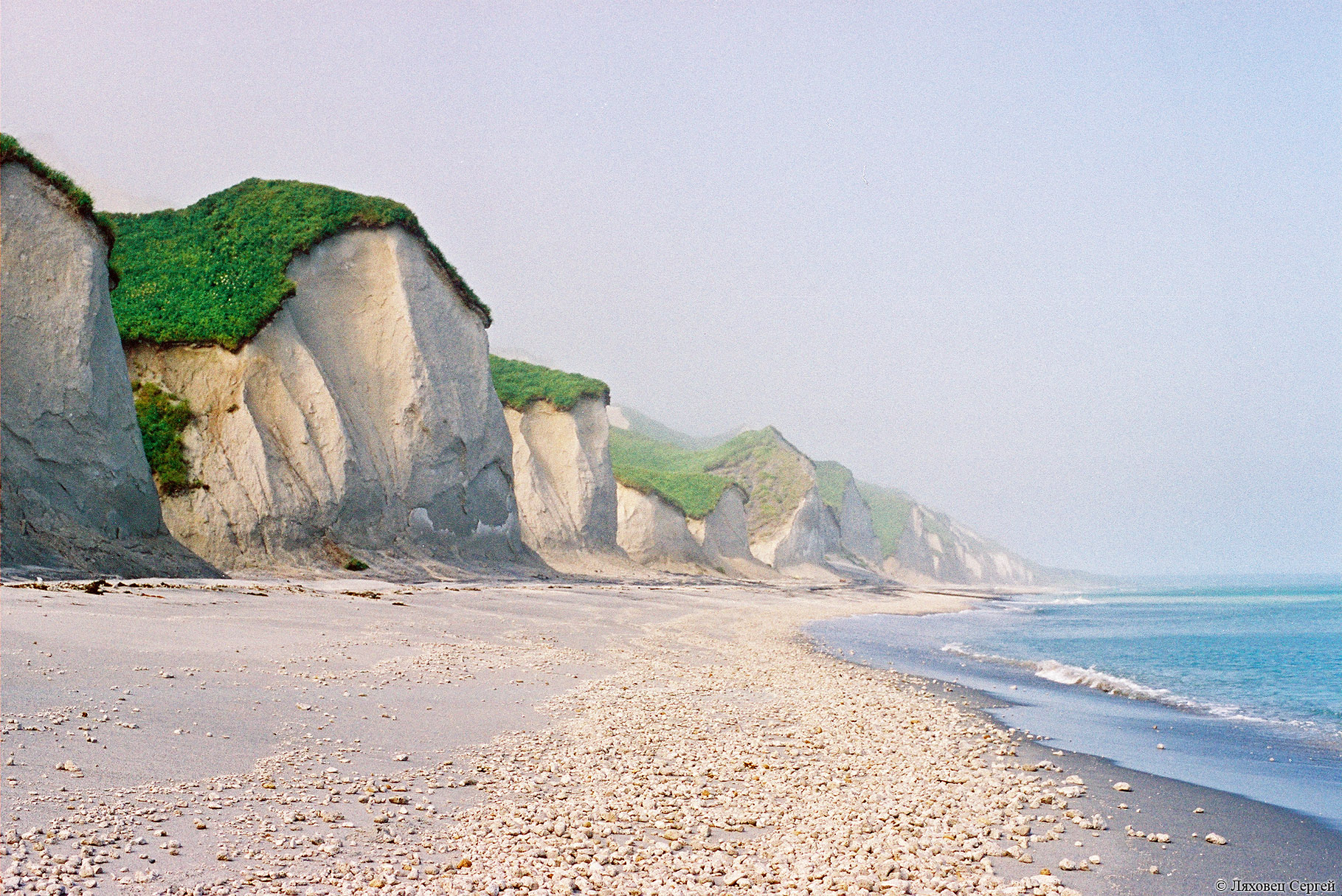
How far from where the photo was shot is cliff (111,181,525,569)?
23.5 meters

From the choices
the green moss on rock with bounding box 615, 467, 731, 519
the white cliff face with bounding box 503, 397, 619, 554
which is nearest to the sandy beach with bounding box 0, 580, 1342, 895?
the white cliff face with bounding box 503, 397, 619, 554

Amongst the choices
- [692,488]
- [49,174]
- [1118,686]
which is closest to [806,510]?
[692,488]

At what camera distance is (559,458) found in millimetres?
45844

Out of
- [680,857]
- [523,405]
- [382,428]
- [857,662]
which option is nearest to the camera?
[680,857]

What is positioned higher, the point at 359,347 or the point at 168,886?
the point at 359,347

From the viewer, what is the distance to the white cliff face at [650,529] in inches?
2106

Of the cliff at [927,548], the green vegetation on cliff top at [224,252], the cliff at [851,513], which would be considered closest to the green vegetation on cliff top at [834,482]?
the cliff at [851,513]

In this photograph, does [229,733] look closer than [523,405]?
Yes

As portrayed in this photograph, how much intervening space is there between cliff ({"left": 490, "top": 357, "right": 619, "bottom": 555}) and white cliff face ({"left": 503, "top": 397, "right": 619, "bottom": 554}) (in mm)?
40

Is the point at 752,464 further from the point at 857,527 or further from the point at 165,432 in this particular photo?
the point at 165,432

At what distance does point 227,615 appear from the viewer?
10.8 m

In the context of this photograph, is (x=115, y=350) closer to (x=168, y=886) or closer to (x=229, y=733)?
(x=229, y=733)

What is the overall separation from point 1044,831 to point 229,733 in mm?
5393

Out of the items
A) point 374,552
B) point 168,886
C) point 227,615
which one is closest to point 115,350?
point 374,552
